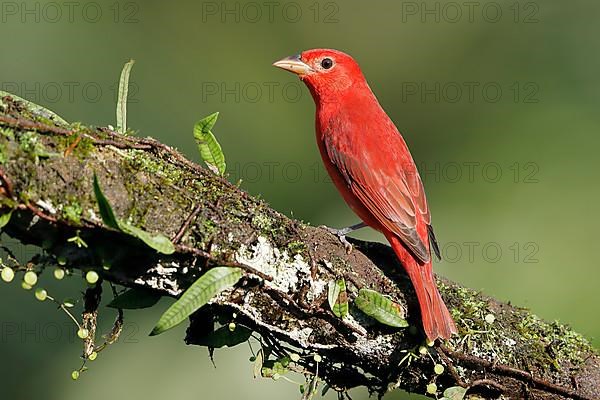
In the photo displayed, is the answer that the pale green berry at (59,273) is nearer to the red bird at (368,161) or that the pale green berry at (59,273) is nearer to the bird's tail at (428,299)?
the red bird at (368,161)

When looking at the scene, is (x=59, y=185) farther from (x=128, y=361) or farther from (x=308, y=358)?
(x=128, y=361)

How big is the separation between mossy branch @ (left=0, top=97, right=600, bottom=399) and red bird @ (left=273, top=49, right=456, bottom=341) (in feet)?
0.44

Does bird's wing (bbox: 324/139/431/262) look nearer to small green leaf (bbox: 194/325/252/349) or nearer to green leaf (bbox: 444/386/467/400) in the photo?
green leaf (bbox: 444/386/467/400)

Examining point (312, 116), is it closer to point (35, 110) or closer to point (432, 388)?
point (432, 388)

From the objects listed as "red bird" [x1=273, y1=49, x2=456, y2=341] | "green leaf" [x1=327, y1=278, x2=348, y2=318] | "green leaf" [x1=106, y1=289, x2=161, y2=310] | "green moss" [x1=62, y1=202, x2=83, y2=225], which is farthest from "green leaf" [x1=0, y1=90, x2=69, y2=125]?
"red bird" [x1=273, y1=49, x2=456, y2=341]

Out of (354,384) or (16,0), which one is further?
(16,0)

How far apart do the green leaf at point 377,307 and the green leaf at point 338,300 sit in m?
0.05

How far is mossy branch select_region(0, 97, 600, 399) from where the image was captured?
2174mm

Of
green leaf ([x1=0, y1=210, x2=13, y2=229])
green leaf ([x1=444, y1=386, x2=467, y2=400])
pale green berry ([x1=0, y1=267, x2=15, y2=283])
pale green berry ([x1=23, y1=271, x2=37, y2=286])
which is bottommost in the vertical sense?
pale green berry ([x1=0, y1=267, x2=15, y2=283])

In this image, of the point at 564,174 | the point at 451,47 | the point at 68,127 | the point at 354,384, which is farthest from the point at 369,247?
the point at 451,47

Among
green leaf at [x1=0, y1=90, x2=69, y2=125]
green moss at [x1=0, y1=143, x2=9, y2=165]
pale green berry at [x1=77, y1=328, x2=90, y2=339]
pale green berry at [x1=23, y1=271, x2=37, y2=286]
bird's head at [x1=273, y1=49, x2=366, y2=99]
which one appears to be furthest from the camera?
bird's head at [x1=273, y1=49, x2=366, y2=99]

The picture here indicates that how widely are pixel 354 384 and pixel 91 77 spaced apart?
360cm

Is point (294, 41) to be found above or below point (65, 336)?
above

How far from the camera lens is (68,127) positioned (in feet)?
7.58
